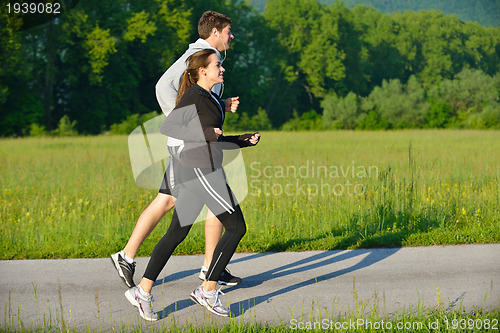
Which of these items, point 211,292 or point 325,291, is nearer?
point 211,292

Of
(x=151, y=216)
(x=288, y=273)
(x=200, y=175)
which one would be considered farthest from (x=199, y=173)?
(x=288, y=273)


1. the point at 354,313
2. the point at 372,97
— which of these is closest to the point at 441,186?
the point at 354,313

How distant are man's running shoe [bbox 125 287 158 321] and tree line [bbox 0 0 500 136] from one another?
2568 cm

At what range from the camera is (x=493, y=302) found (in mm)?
4254

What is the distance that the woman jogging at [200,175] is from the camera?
4.05 m

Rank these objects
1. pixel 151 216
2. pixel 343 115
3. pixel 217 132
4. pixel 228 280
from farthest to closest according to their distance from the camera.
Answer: pixel 343 115, pixel 228 280, pixel 151 216, pixel 217 132

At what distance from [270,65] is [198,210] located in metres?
60.2

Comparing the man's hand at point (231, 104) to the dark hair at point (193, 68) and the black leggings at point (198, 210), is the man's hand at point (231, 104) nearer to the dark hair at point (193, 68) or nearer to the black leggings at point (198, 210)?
the dark hair at point (193, 68)

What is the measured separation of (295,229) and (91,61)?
39782mm

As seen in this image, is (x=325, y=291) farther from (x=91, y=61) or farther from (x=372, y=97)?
(x=372, y=97)

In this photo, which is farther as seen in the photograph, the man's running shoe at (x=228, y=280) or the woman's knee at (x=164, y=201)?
the man's running shoe at (x=228, y=280)

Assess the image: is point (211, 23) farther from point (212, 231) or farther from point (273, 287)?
point (273, 287)

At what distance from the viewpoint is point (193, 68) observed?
4.20 meters

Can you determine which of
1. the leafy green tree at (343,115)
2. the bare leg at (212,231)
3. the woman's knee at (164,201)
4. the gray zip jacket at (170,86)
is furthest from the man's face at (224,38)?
the leafy green tree at (343,115)
